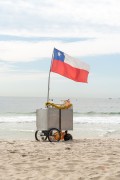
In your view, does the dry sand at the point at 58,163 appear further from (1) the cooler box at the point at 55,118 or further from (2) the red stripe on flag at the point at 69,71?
(2) the red stripe on flag at the point at 69,71

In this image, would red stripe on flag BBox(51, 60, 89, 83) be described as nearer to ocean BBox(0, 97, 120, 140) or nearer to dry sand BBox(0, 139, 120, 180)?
ocean BBox(0, 97, 120, 140)

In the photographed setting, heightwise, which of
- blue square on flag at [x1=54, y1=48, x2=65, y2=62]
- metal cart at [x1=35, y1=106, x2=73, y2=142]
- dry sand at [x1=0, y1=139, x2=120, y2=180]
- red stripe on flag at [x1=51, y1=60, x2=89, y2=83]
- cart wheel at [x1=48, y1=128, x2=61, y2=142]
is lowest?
dry sand at [x1=0, y1=139, x2=120, y2=180]

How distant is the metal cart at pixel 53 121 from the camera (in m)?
12.0

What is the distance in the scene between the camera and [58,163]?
308 inches

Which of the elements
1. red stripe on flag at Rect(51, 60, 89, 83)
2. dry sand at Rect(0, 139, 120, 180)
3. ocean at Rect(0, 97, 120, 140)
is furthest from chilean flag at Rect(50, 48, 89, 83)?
dry sand at Rect(0, 139, 120, 180)

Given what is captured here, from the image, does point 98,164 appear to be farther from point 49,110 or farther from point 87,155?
point 49,110

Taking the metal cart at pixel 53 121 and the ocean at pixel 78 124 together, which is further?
the ocean at pixel 78 124

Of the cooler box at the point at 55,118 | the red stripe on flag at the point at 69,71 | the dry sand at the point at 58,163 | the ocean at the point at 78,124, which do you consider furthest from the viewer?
the ocean at the point at 78,124

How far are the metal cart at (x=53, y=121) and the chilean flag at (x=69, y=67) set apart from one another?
1.22m

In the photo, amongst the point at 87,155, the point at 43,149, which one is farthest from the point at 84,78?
the point at 87,155

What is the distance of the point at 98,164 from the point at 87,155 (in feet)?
4.38

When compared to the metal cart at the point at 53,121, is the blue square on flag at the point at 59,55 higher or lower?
higher

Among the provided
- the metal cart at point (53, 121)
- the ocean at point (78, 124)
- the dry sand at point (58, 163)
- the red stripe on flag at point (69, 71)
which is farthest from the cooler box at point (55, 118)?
the dry sand at point (58, 163)

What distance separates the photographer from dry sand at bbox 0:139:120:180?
6.67 m
